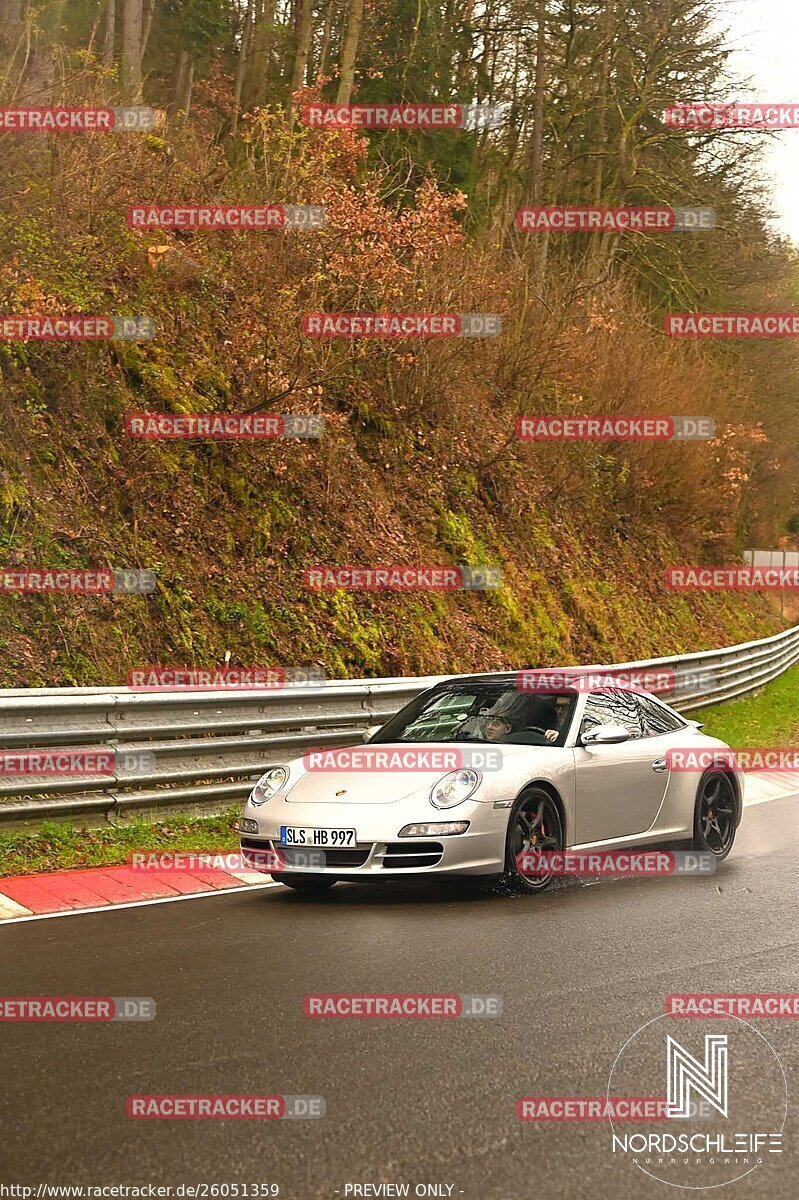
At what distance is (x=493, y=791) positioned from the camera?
27.3 feet

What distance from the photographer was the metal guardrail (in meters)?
8.98

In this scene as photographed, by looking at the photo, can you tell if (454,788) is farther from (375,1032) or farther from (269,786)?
(375,1032)

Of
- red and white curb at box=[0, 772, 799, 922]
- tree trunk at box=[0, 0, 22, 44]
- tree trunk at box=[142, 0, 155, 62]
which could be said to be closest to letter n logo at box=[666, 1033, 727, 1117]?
red and white curb at box=[0, 772, 799, 922]

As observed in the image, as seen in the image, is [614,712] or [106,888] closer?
[106,888]

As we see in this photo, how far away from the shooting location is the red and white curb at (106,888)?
309 inches

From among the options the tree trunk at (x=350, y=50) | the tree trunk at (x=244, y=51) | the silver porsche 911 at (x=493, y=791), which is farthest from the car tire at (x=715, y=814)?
the tree trunk at (x=244, y=51)

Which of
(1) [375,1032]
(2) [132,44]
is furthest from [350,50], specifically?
(1) [375,1032]

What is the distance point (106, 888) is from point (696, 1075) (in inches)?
177

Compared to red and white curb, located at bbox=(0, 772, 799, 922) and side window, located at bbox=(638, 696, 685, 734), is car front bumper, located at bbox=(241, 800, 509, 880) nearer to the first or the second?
red and white curb, located at bbox=(0, 772, 799, 922)

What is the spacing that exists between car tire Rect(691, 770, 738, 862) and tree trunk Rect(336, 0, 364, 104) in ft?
53.6

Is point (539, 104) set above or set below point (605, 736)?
above

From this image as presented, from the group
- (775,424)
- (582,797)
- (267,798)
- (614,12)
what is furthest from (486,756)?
(775,424)

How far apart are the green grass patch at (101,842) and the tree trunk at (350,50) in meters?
16.4

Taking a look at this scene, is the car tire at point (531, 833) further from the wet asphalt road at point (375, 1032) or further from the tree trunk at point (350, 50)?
the tree trunk at point (350, 50)
